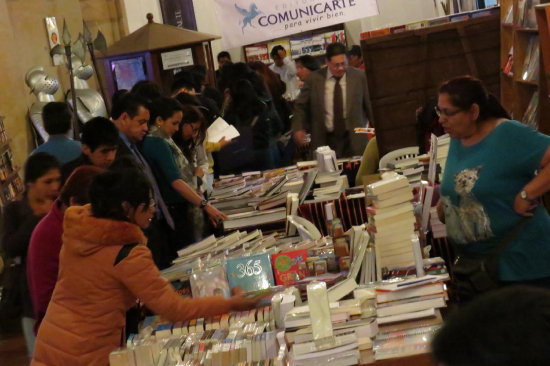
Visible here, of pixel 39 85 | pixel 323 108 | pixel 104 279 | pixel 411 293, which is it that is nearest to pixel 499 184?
pixel 411 293

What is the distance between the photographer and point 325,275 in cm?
411

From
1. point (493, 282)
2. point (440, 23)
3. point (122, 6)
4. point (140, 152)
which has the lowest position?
point (493, 282)

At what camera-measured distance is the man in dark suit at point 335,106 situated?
795cm

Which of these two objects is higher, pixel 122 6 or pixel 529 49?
pixel 122 6

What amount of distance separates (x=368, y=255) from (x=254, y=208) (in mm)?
2128

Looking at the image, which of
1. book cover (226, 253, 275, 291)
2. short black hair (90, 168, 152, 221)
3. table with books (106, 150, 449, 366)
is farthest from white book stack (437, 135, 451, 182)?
short black hair (90, 168, 152, 221)

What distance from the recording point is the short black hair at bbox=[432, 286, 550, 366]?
1129 millimetres

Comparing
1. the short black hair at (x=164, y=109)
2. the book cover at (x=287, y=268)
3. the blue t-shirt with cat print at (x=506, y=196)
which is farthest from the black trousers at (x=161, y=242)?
the blue t-shirt with cat print at (x=506, y=196)

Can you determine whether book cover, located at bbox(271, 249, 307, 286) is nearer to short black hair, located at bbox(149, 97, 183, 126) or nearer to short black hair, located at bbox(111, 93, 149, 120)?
short black hair, located at bbox(111, 93, 149, 120)

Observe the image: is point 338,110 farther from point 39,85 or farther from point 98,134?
point 39,85

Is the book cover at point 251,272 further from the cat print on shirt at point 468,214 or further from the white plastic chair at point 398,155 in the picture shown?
the white plastic chair at point 398,155

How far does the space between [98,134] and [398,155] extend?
271 cm

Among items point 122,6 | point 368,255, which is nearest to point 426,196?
point 368,255

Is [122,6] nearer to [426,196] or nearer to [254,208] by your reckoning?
[254,208]
